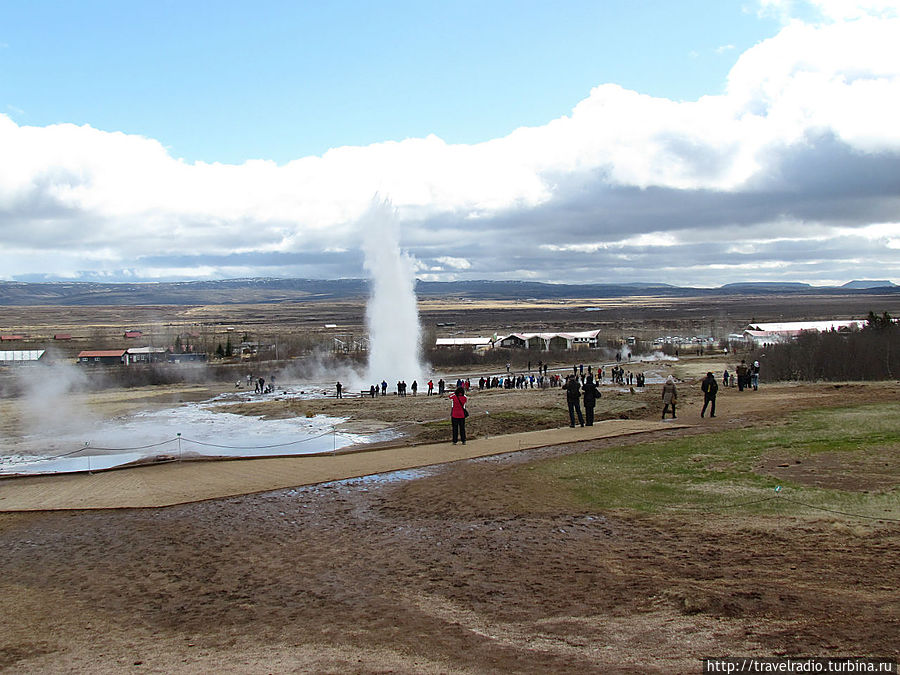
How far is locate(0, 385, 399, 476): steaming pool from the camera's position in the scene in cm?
2064

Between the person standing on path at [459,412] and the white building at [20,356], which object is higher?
the person standing on path at [459,412]

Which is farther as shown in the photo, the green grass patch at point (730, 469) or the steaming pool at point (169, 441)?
the steaming pool at point (169, 441)

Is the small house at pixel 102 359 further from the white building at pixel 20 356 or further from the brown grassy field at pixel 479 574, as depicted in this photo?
the brown grassy field at pixel 479 574

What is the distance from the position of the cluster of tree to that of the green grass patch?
2325 centimetres

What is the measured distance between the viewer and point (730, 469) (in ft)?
45.0

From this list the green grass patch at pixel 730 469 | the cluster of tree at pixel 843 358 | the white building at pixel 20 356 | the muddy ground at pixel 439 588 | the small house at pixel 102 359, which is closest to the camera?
the muddy ground at pixel 439 588

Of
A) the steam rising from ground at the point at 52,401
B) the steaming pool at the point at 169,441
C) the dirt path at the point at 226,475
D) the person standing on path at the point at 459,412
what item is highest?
the person standing on path at the point at 459,412

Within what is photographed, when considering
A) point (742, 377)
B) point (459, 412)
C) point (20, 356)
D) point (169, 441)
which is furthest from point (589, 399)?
point (20, 356)

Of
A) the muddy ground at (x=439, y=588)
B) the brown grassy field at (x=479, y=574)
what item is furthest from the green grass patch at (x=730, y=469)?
the muddy ground at (x=439, y=588)

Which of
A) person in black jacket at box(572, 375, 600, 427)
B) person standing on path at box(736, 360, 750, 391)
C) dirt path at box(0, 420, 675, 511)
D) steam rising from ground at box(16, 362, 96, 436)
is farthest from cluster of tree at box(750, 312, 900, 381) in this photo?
steam rising from ground at box(16, 362, 96, 436)

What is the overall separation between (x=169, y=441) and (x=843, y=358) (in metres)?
35.1

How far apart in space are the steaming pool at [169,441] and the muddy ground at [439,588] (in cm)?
779

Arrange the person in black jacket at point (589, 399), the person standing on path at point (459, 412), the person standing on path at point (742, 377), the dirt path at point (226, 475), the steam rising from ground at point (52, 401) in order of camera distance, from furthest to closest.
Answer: the steam rising from ground at point (52, 401)
the person standing on path at point (742, 377)
the person in black jacket at point (589, 399)
the person standing on path at point (459, 412)
the dirt path at point (226, 475)

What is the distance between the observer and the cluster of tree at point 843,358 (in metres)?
40.3
